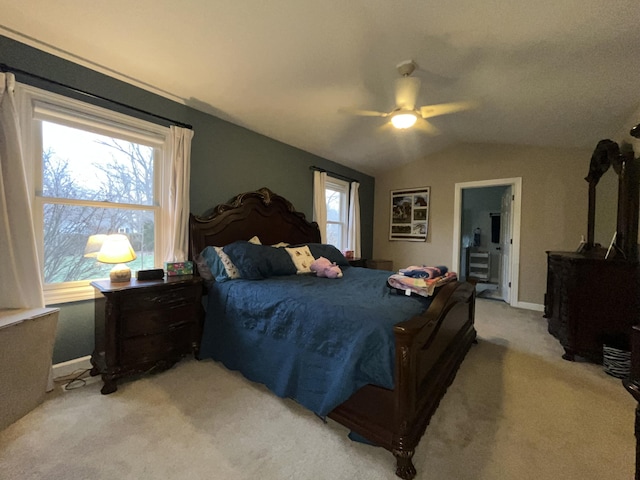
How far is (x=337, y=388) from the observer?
152 centimetres

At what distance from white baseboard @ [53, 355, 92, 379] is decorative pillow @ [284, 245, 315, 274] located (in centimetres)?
193

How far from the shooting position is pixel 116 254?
2.08 metres

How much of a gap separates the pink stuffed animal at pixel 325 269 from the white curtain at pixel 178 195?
135cm

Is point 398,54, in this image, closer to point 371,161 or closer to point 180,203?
point 180,203

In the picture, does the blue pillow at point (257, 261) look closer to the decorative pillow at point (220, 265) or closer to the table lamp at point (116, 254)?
the decorative pillow at point (220, 265)

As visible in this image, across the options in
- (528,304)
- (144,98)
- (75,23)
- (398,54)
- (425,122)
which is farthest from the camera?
(528,304)

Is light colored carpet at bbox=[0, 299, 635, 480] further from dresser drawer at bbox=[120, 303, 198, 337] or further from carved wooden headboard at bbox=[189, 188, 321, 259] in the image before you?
carved wooden headboard at bbox=[189, 188, 321, 259]

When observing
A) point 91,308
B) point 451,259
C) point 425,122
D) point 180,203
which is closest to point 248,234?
point 180,203

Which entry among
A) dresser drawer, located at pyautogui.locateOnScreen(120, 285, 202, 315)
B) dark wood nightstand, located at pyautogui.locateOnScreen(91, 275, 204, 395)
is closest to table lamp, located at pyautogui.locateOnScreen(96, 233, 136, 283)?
dark wood nightstand, located at pyautogui.locateOnScreen(91, 275, 204, 395)

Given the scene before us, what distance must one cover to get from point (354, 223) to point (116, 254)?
3.67 metres

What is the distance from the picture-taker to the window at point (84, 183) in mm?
2074

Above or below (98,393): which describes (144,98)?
above

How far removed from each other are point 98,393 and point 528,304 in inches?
210

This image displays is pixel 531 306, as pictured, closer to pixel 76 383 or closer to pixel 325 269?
pixel 325 269
